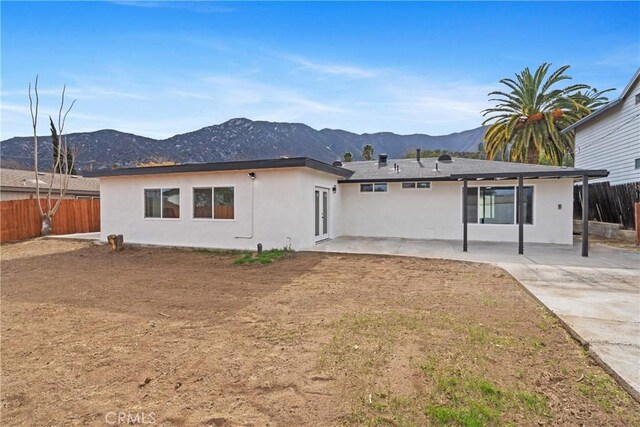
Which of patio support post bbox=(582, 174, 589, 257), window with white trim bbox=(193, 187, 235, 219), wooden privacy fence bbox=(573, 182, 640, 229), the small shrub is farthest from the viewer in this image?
wooden privacy fence bbox=(573, 182, 640, 229)

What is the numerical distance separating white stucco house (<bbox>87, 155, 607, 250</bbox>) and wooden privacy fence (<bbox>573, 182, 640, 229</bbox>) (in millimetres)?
3958

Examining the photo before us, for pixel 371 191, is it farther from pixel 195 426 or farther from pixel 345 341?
pixel 195 426

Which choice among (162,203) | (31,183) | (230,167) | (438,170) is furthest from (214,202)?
(31,183)

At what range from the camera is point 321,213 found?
12539 mm

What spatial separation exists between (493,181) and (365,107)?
13.3 metres

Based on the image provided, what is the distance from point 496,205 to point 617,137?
9.11 meters

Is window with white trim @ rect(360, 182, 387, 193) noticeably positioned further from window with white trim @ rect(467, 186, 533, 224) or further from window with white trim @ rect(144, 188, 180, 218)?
window with white trim @ rect(144, 188, 180, 218)

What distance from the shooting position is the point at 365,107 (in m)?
23.5

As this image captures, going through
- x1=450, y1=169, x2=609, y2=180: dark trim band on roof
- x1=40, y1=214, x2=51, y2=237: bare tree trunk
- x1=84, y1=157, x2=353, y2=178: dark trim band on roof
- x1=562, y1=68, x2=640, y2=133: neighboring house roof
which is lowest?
x1=40, y1=214, x2=51, y2=237: bare tree trunk

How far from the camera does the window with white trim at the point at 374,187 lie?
546 inches

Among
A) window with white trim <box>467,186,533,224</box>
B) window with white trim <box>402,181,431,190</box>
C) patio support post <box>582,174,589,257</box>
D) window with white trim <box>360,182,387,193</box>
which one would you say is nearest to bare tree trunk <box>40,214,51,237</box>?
window with white trim <box>360,182,387,193</box>

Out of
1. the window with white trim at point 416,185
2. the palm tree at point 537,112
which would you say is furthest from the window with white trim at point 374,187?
the palm tree at point 537,112

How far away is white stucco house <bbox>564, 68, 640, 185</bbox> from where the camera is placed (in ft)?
48.2

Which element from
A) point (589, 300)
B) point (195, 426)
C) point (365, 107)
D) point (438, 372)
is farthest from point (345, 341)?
point (365, 107)
